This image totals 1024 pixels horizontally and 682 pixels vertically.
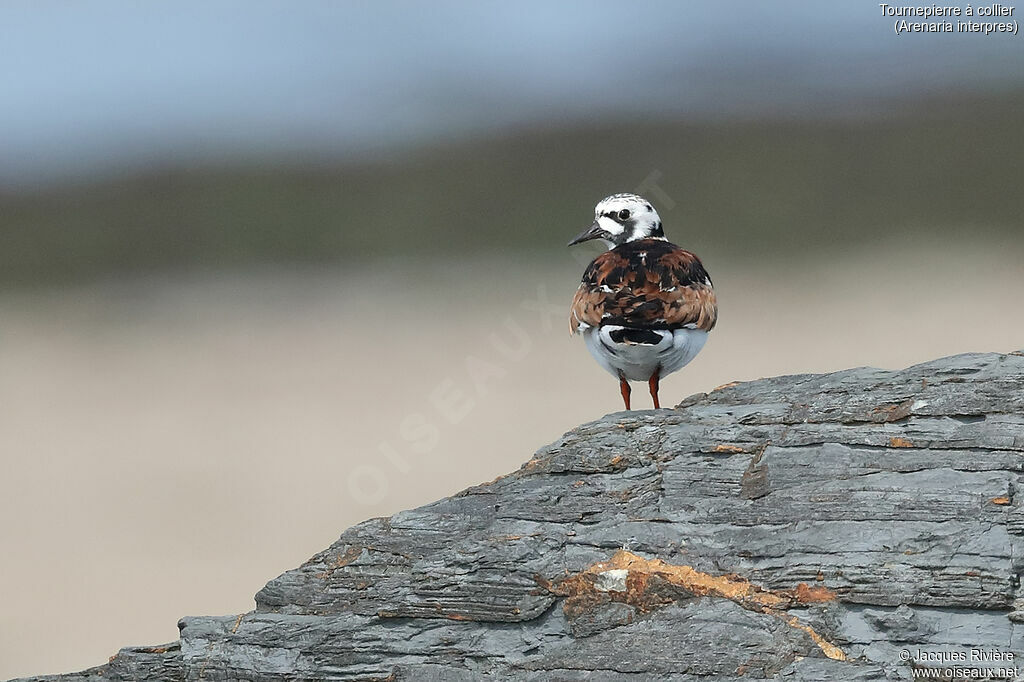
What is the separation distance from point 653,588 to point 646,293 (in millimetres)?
2697

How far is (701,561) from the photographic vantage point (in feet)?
20.0

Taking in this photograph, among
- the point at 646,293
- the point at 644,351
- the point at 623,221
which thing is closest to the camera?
the point at 644,351

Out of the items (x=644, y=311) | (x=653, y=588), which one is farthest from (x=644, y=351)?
(x=653, y=588)

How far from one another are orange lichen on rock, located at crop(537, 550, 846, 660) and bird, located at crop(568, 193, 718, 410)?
214 centimetres

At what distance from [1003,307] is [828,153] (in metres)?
10.5

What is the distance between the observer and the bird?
8.11m

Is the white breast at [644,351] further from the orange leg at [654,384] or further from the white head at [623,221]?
the white head at [623,221]

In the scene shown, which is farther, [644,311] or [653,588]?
[644,311]

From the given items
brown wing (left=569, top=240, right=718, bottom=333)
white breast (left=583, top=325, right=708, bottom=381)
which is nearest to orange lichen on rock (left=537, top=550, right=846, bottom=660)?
white breast (left=583, top=325, right=708, bottom=381)

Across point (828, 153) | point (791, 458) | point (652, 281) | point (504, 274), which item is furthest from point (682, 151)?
point (791, 458)

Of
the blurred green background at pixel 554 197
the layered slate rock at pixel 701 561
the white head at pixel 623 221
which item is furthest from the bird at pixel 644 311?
the blurred green background at pixel 554 197

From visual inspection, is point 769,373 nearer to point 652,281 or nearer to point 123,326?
point 652,281

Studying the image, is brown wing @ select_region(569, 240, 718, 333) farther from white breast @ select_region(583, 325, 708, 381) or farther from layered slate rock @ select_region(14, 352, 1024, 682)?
layered slate rock @ select_region(14, 352, 1024, 682)

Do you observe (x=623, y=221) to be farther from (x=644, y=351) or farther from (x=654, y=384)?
(x=644, y=351)
